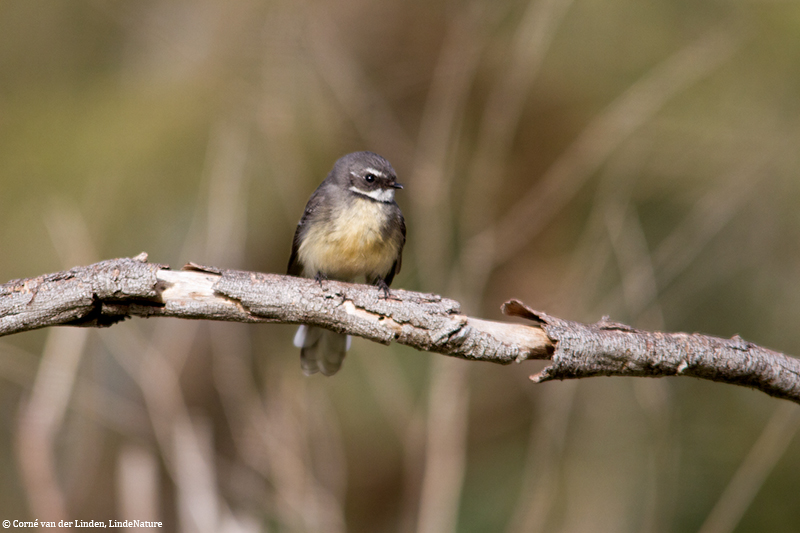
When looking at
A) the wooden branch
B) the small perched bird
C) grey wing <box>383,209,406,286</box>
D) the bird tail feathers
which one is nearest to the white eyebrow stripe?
the small perched bird

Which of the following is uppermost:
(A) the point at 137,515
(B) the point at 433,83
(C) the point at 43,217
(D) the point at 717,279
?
(B) the point at 433,83

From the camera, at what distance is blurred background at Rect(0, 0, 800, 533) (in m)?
5.75

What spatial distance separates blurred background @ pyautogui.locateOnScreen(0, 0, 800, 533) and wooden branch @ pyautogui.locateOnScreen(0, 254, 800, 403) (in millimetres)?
1787

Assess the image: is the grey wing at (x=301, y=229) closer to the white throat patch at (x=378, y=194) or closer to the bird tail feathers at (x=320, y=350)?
the white throat patch at (x=378, y=194)

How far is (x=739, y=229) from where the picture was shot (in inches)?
261

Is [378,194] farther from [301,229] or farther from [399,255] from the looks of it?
[301,229]

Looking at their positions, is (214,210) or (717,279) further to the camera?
(717,279)

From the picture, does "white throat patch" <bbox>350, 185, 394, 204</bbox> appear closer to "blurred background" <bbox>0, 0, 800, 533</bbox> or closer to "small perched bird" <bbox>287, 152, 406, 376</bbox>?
"small perched bird" <bbox>287, 152, 406, 376</bbox>

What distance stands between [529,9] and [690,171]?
2.23 meters

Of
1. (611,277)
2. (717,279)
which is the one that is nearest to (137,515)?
(611,277)

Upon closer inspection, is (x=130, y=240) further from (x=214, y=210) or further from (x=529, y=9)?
(x=529, y=9)

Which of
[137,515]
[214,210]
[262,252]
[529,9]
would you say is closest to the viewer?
[137,515]

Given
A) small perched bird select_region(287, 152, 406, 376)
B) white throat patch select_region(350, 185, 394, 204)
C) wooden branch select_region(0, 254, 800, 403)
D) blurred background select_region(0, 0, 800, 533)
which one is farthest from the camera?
blurred background select_region(0, 0, 800, 533)

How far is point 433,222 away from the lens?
6.01 m
